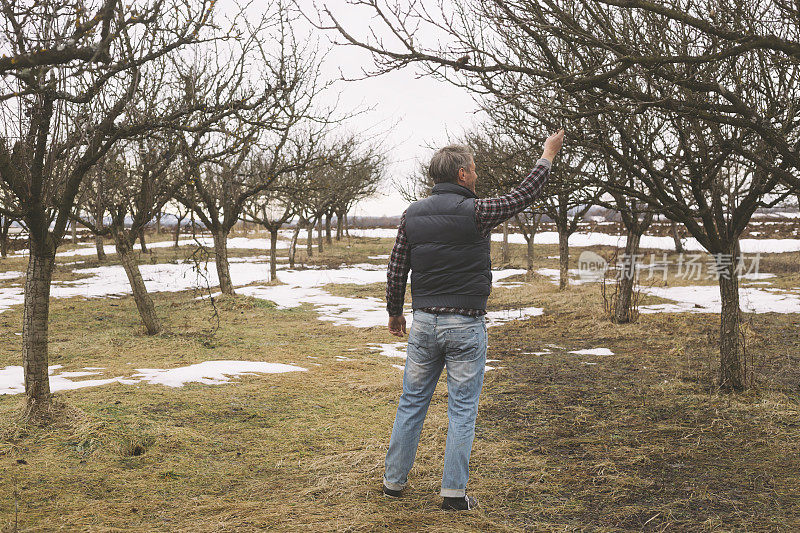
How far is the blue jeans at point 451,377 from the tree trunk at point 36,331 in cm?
313

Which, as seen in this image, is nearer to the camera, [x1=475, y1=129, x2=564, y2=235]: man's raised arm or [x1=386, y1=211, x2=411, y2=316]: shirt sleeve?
[x1=475, y1=129, x2=564, y2=235]: man's raised arm

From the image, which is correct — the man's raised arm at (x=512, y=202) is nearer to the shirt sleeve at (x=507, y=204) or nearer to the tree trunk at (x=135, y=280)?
the shirt sleeve at (x=507, y=204)

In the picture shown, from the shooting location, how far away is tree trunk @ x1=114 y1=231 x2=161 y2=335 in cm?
938

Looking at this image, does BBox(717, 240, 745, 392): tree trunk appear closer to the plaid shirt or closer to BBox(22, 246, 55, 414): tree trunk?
the plaid shirt

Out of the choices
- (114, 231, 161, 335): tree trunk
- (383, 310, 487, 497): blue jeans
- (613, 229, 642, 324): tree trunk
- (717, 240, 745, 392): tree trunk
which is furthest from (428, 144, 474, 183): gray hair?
(613, 229, 642, 324): tree trunk

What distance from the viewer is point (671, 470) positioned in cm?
397

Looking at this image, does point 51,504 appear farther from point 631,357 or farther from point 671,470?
point 631,357

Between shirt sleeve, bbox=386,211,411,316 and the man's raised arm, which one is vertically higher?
the man's raised arm

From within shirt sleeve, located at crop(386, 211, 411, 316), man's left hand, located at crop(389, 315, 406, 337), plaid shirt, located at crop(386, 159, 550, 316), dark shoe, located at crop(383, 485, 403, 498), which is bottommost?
dark shoe, located at crop(383, 485, 403, 498)

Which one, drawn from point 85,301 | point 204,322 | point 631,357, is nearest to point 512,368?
point 631,357

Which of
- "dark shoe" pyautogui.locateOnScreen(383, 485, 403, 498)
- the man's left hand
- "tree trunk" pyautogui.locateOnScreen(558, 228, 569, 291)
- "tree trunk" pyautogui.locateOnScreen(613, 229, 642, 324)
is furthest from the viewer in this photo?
"tree trunk" pyautogui.locateOnScreen(558, 228, 569, 291)

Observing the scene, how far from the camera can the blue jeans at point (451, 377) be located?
124 inches

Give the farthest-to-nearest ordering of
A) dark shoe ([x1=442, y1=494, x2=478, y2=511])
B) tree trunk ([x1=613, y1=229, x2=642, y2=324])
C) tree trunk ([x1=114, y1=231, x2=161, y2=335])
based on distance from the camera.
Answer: tree trunk ([x1=613, y1=229, x2=642, y2=324]) → tree trunk ([x1=114, y1=231, x2=161, y2=335]) → dark shoe ([x1=442, y1=494, x2=478, y2=511])

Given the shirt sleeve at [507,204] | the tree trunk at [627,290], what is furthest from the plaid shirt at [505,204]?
the tree trunk at [627,290]
